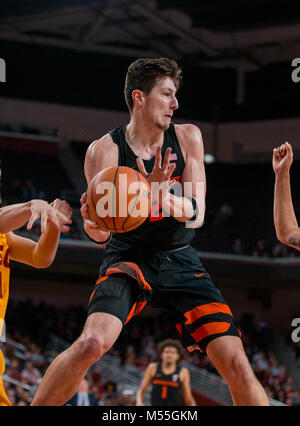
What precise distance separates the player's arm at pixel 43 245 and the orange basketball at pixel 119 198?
0.22m

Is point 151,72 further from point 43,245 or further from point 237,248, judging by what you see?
point 237,248

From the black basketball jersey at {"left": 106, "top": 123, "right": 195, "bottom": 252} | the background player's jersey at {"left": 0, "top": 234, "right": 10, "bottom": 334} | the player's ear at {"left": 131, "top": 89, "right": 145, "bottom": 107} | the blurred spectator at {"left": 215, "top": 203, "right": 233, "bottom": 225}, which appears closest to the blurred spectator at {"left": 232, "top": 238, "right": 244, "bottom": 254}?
the blurred spectator at {"left": 215, "top": 203, "right": 233, "bottom": 225}

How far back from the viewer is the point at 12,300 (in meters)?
20.1

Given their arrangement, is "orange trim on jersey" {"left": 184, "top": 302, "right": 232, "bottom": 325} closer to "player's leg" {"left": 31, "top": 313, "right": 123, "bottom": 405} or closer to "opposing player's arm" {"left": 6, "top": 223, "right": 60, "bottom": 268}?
"player's leg" {"left": 31, "top": 313, "right": 123, "bottom": 405}

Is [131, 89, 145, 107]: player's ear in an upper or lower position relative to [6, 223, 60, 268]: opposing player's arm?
upper

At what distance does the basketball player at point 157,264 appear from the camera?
3.91 m

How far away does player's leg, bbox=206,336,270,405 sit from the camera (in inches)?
154

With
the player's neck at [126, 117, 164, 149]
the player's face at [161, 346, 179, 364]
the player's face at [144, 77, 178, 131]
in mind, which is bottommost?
the player's face at [161, 346, 179, 364]

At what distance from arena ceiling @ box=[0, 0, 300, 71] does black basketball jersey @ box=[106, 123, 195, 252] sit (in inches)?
561

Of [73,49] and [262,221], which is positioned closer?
[262,221]

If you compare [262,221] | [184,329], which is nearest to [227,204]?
[262,221]

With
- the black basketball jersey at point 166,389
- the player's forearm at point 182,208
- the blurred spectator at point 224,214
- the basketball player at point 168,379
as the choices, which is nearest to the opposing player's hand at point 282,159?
the player's forearm at point 182,208
